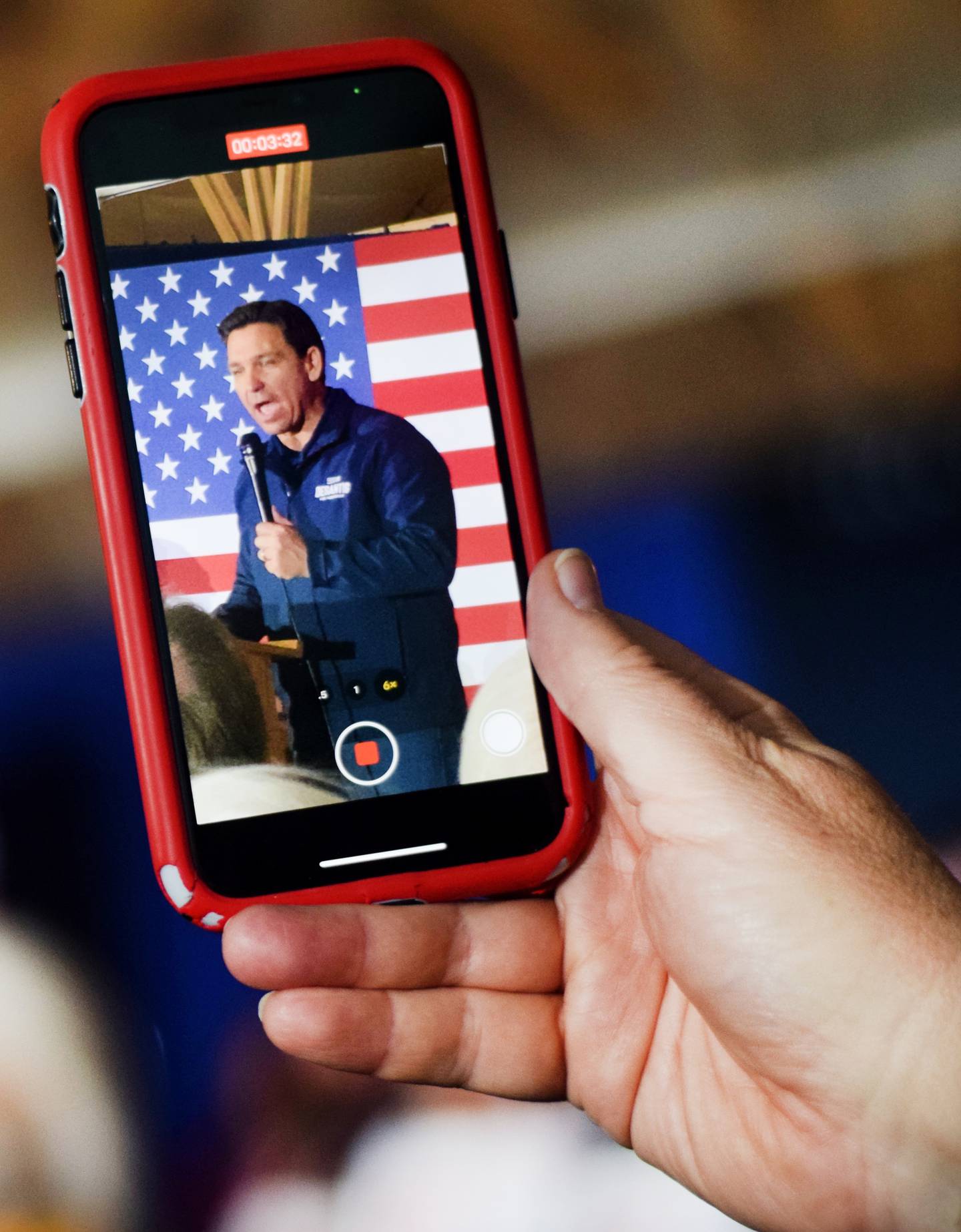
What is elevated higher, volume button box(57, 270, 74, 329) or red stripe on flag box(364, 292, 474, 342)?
volume button box(57, 270, 74, 329)

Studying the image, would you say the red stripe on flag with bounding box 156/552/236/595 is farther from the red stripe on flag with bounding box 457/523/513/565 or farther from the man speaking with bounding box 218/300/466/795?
the red stripe on flag with bounding box 457/523/513/565

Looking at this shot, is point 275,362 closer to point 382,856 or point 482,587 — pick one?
point 482,587

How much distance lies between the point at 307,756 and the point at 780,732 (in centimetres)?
24

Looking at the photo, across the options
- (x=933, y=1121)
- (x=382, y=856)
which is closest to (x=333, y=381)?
(x=382, y=856)

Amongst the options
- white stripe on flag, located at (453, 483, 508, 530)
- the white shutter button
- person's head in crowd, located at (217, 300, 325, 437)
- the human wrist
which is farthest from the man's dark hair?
the human wrist

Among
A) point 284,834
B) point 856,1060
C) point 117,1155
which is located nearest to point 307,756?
point 284,834

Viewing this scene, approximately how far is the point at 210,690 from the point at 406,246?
26 centimetres

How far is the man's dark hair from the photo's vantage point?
564 mm

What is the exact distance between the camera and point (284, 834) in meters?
0.55

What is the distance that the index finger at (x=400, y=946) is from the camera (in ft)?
1.72

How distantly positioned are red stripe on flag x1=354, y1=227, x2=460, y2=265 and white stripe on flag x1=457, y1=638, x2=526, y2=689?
0.21 m

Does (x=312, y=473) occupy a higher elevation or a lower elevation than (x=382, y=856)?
higher

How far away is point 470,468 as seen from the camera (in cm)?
57

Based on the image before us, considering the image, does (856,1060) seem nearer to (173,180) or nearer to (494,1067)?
(494,1067)
